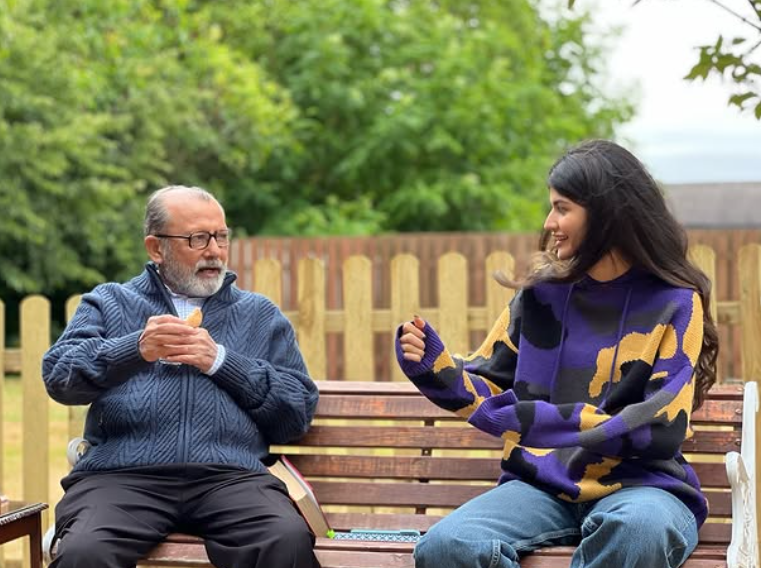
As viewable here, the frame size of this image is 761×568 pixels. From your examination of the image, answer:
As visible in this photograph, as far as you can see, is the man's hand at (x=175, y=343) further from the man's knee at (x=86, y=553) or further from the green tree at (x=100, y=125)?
the green tree at (x=100, y=125)

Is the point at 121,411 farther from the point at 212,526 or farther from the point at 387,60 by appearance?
the point at 387,60

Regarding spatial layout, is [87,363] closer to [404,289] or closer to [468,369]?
[468,369]

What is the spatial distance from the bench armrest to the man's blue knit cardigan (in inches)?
53.4

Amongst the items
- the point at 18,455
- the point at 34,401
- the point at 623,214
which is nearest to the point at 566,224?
the point at 623,214

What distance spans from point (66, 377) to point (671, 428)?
5.98 ft

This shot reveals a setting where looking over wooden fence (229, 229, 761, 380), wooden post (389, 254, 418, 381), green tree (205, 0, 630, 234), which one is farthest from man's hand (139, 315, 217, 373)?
green tree (205, 0, 630, 234)

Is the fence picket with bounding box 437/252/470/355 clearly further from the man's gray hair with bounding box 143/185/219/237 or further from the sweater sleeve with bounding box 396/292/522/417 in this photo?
the sweater sleeve with bounding box 396/292/522/417

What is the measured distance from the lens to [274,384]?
13.2 feet

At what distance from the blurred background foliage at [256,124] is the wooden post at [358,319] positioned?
936 cm

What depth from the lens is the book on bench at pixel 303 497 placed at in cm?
399

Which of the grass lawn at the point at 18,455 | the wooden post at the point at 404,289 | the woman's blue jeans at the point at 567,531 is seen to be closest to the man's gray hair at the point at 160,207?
the woman's blue jeans at the point at 567,531

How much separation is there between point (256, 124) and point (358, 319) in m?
12.6

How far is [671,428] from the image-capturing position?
11.2 ft

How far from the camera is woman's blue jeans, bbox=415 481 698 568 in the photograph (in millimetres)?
3242
